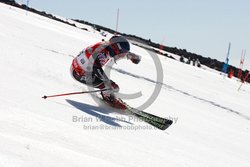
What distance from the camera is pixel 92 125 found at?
6.78m

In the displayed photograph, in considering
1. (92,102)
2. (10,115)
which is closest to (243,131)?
(92,102)

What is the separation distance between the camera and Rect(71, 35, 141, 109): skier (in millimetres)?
8719

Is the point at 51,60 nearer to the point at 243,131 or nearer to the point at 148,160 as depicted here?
the point at 243,131

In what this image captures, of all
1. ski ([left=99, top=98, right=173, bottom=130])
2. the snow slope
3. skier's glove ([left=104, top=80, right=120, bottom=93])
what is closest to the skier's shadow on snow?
the snow slope

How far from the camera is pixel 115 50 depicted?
873 centimetres

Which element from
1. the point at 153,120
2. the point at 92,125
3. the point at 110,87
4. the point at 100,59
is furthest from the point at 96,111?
the point at 92,125

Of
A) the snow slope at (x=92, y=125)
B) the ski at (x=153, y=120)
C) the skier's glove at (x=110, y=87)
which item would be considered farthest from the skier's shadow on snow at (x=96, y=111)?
the ski at (x=153, y=120)

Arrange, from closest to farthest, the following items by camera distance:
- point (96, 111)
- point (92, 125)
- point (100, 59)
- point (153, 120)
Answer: point (92, 125)
point (96, 111)
point (100, 59)
point (153, 120)

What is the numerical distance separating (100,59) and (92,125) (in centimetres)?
243

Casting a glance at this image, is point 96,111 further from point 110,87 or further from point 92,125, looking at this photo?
point 92,125

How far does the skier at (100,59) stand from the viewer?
8.72 meters

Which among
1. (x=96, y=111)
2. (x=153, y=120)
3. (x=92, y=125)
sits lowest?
(x=153, y=120)

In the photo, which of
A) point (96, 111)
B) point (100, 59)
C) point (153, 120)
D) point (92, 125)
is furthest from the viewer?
point (153, 120)

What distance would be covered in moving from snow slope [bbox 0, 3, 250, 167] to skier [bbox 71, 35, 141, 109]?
59 cm
